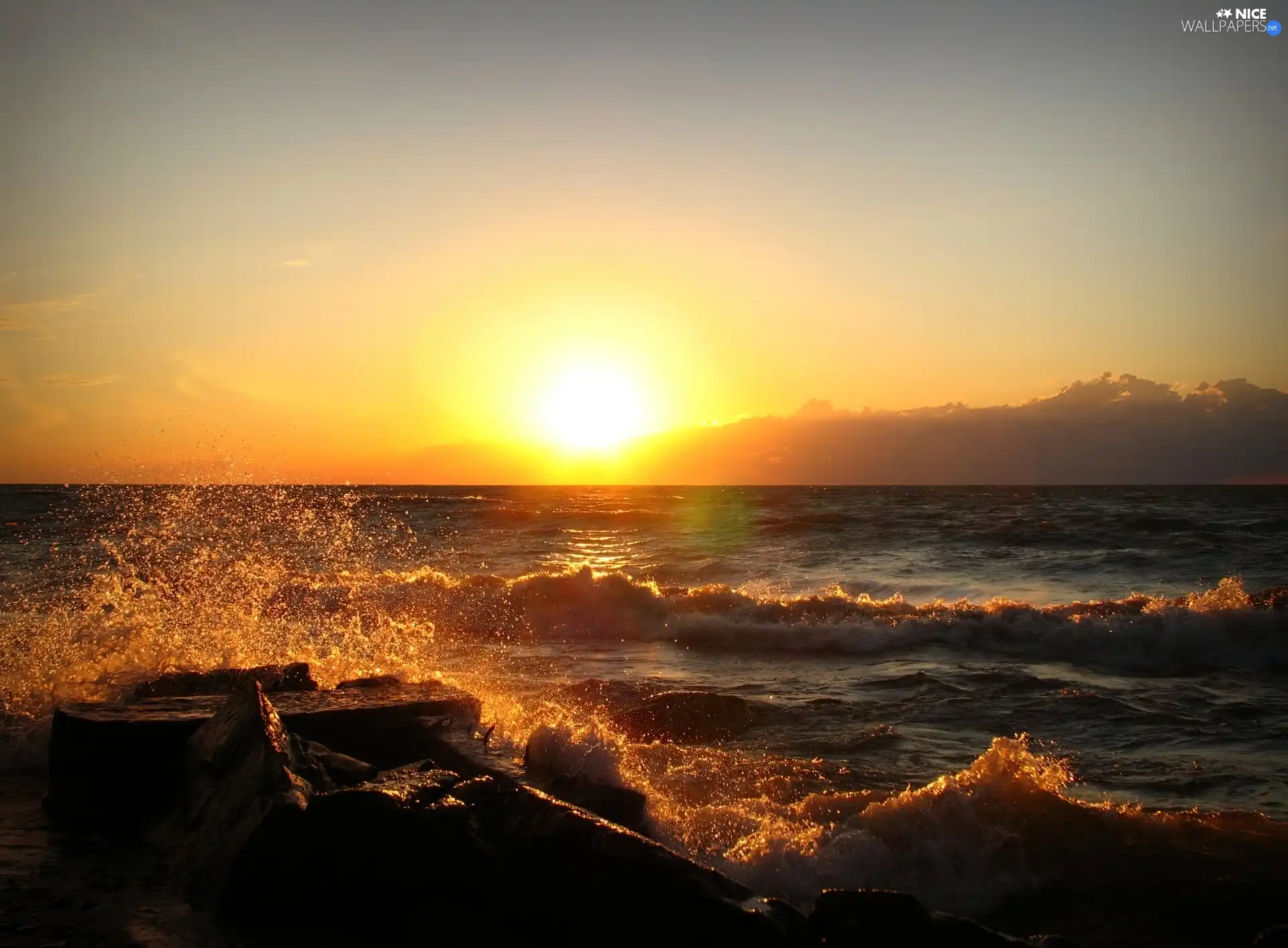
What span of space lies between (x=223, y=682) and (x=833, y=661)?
7.87 m

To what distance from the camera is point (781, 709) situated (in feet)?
29.3

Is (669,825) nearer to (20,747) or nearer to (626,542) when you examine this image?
(20,747)

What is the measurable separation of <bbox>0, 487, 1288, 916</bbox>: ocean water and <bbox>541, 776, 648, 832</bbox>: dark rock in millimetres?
232

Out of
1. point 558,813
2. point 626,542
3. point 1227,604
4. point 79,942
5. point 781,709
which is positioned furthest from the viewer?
point 626,542

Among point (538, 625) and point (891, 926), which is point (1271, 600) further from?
point (891, 926)

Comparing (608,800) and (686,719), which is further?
(686,719)

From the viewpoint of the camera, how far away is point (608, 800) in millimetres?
5070

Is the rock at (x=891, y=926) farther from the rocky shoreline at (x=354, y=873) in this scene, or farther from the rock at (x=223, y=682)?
the rock at (x=223, y=682)

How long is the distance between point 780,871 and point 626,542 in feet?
84.8

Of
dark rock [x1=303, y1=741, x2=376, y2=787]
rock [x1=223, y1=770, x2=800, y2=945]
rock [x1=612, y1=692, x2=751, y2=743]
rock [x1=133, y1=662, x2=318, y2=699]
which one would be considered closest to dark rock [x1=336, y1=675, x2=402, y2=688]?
rock [x1=133, y1=662, x2=318, y2=699]

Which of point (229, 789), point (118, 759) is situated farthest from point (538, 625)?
point (229, 789)

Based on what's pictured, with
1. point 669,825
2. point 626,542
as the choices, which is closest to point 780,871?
point 669,825

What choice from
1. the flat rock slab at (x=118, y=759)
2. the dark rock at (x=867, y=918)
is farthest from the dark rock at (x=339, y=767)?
the dark rock at (x=867, y=918)

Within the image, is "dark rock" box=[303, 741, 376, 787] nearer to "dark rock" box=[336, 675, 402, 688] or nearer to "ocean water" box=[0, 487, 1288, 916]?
"ocean water" box=[0, 487, 1288, 916]
